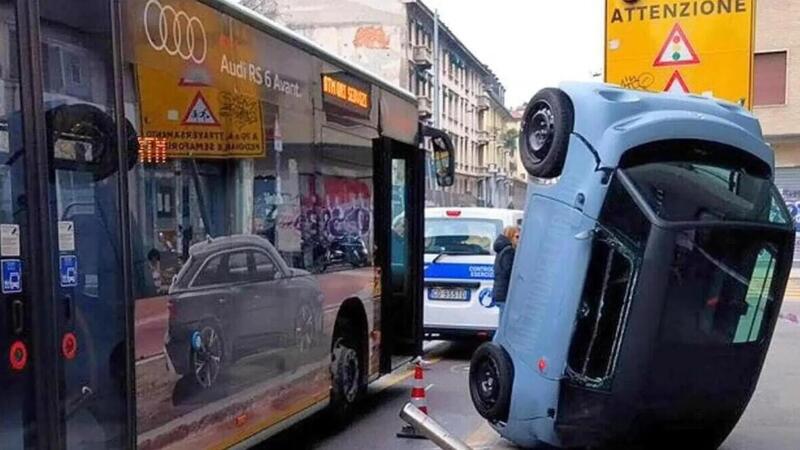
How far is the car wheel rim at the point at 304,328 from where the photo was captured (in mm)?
6362

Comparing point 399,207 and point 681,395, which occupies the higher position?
point 399,207

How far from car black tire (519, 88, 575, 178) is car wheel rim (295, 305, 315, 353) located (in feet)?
6.17

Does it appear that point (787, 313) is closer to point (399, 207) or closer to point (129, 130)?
point (399, 207)

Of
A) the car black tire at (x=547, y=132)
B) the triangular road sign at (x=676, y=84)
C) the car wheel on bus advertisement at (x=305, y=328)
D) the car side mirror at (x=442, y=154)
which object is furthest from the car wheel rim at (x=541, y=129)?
the triangular road sign at (x=676, y=84)

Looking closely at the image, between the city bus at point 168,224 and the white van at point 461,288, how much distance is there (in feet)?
13.4

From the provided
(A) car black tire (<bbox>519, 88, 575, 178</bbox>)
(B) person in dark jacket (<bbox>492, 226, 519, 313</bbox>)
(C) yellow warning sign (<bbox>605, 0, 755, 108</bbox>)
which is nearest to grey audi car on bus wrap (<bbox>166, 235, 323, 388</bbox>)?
(A) car black tire (<bbox>519, 88, 575, 178</bbox>)

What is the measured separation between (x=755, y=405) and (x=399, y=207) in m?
4.08

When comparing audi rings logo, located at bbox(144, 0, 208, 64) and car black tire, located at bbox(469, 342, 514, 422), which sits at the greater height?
audi rings logo, located at bbox(144, 0, 208, 64)

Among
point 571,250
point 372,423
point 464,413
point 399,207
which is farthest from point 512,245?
point 571,250

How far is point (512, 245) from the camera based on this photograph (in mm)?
10430

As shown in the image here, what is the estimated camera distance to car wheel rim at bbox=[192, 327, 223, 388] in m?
4.94

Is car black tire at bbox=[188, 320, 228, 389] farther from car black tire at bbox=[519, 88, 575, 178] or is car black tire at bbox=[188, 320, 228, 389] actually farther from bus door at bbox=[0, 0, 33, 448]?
car black tire at bbox=[519, 88, 575, 178]

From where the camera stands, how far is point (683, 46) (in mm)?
9430

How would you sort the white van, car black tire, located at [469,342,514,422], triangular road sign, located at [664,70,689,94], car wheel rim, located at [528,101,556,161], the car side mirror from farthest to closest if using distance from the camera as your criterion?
the white van, the car side mirror, triangular road sign, located at [664,70,689,94], car black tire, located at [469,342,514,422], car wheel rim, located at [528,101,556,161]
